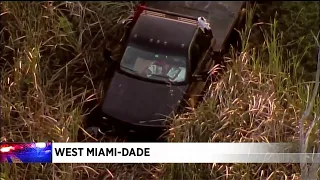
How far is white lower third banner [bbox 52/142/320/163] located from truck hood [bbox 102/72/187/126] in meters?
0.65

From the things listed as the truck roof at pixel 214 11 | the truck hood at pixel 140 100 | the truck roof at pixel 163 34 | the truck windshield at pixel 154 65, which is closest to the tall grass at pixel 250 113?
the truck hood at pixel 140 100

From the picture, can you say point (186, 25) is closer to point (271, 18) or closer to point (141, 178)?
point (271, 18)

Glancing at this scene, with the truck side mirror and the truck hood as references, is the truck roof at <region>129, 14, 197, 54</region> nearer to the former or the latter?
the truck side mirror

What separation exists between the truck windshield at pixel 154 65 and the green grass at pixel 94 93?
15.9 inches

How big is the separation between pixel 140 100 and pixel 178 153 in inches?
43.8

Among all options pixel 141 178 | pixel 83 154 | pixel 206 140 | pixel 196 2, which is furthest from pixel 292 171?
pixel 196 2

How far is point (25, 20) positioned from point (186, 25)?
1917mm

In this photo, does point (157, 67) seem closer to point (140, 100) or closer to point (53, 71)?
point (140, 100)

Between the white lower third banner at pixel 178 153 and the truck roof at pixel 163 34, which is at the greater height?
the truck roof at pixel 163 34

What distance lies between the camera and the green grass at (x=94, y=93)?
6062mm

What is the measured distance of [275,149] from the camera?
6109 mm

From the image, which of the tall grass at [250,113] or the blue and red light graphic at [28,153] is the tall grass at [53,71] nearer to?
the blue and red light graphic at [28,153]

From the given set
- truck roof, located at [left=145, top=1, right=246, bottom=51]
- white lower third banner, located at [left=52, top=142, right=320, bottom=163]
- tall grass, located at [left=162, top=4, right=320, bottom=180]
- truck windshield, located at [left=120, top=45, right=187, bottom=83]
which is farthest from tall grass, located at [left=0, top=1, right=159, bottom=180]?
tall grass, located at [left=162, top=4, right=320, bottom=180]

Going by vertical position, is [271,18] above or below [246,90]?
above
